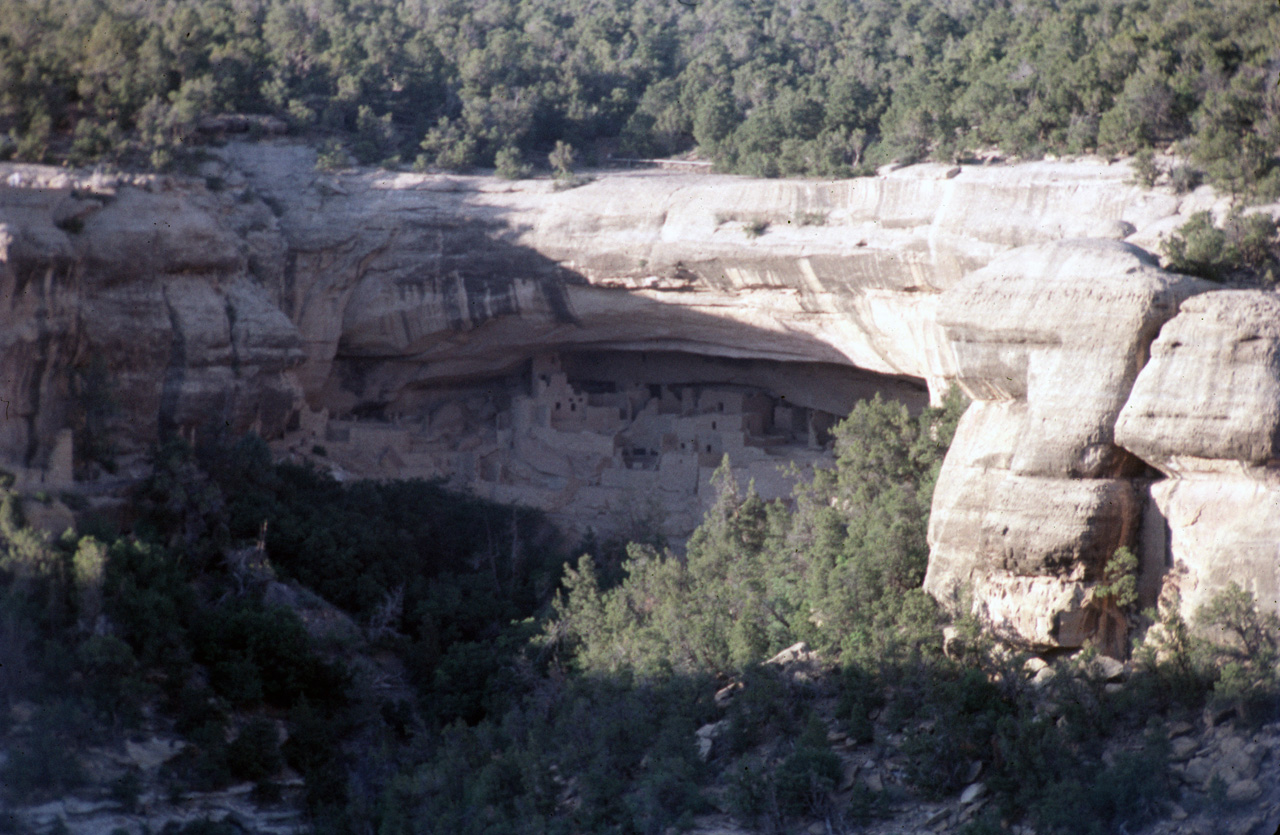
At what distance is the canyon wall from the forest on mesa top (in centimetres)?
112

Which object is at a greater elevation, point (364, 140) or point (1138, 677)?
point (364, 140)

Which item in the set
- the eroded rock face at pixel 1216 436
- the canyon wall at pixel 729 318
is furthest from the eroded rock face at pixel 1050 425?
the eroded rock face at pixel 1216 436

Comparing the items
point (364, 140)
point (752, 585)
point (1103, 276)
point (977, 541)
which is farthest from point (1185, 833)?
point (364, 140)

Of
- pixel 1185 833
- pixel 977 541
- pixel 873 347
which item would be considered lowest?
pixel 1185 833

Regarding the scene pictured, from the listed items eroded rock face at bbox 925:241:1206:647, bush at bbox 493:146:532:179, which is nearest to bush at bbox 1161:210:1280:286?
eroded rock face at bbox 925:241:1206:647

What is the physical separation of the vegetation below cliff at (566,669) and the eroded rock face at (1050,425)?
0.46m

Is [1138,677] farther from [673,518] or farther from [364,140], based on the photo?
[364,140]

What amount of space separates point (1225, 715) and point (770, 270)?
8772 mm

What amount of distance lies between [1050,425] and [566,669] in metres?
6.89

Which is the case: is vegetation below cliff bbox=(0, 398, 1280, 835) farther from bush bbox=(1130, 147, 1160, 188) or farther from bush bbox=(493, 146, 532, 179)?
bush bbox=(493, 146, 532, 179)

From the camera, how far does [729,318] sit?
20469mm

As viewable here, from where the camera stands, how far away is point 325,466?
841 inches

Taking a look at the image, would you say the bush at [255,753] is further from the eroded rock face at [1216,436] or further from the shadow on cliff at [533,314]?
the eroded rock face at [1216,436]

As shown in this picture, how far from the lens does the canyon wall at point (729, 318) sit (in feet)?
43.5
